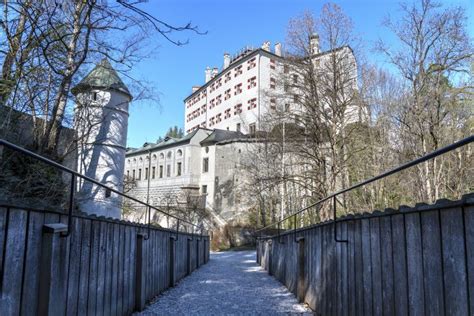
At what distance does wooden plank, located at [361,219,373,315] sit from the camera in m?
3.31

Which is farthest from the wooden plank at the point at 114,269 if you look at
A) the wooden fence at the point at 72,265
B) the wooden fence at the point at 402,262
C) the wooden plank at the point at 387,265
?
the wooden plank at the point at 387,265

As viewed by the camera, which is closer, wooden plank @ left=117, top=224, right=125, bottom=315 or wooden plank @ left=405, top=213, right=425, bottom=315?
wooden plank @ left=405, top=213, right=425, bottom=315

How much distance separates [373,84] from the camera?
19.9 m

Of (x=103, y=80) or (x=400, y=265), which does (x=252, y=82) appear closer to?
(x=103, y=80)

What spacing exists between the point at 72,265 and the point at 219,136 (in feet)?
141

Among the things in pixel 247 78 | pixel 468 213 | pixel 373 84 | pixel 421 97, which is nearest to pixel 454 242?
pixel 468 213

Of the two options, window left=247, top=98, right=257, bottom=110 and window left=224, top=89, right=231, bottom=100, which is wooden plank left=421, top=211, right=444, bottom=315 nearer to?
window left=247, top=98, right=257, bottom=110

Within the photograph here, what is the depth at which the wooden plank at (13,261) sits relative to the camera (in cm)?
231

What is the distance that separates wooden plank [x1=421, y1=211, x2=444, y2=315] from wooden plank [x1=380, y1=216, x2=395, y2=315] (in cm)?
53

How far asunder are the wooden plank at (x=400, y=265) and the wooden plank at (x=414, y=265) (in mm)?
64

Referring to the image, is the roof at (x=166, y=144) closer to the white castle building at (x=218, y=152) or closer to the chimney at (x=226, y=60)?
the white castle building at (x=218, y=152)

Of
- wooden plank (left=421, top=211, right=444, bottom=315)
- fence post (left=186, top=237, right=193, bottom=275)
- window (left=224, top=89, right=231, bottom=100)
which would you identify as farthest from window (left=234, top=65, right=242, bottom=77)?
wooden plank (left=421, top=211, right=444, bottom=315)

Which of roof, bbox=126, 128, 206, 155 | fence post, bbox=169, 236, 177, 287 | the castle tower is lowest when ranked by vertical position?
fence post, bbox=169, 236, 177, 287

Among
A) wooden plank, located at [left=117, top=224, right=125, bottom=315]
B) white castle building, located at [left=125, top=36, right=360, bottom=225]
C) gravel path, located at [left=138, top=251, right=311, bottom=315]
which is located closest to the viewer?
wooden plank, located at [left=117, top=224, right=125, bottom=315]
